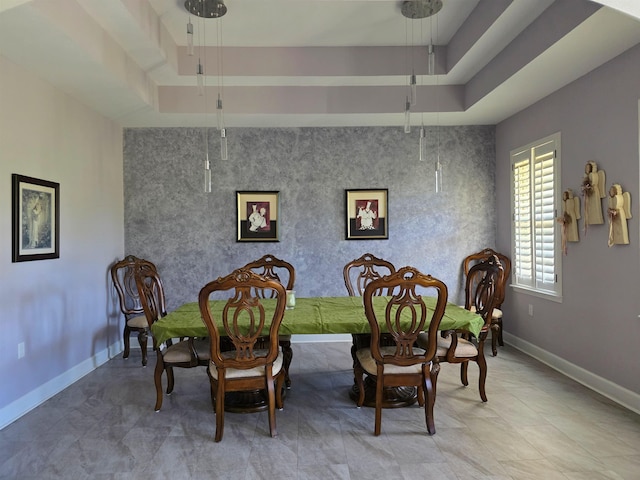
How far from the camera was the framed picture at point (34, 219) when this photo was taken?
2.95m

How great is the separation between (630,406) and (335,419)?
214 centimetres

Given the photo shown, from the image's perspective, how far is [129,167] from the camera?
479 cm

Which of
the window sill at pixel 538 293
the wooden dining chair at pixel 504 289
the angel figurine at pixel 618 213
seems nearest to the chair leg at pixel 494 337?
the wooden dining chair at pixel 504 289

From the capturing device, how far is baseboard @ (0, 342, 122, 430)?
288cm

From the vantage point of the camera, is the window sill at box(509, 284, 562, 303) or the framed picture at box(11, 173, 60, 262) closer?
the framed picture at box(11, 173, 60, 262)

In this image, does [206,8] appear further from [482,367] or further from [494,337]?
[494,337]

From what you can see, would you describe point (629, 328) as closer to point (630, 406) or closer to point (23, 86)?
point (630, 406)

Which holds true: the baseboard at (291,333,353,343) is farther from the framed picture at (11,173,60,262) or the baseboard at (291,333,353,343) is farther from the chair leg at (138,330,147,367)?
the framed picture at (11,173,60,262)

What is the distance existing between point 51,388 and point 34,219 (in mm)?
1393

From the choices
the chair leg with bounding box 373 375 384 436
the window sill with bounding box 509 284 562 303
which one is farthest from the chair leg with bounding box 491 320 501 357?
the chair leg with bounding box 373 375 384 436

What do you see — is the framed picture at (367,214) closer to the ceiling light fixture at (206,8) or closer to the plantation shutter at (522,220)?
the plantation shutter at (522,220)

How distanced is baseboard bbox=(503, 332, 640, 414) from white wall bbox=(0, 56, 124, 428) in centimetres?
443

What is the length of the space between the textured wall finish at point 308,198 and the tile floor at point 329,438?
66.5 inches

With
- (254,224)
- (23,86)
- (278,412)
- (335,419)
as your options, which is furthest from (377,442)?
(23,86)
